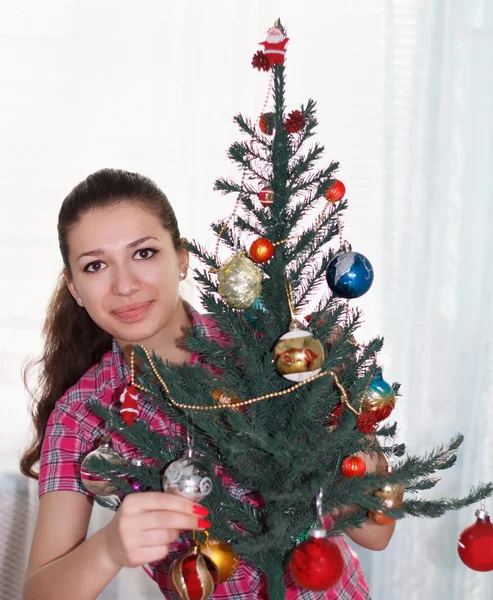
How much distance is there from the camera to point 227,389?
792mm

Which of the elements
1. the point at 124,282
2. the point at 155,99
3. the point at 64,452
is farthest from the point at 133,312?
the point at 155,99

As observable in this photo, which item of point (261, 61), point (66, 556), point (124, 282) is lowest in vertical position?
point (66, 556)

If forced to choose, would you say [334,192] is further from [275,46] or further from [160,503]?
[160,503]

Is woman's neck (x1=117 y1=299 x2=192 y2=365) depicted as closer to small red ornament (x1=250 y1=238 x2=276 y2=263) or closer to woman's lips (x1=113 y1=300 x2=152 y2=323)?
woman's lips (x1=113 y1=300 x2=152 y2=323)

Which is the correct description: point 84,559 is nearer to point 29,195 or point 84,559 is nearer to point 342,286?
point 342,286

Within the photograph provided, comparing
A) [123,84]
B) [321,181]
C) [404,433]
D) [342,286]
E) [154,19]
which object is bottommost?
[404,433]

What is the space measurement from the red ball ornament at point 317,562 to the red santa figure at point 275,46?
20.6 inches

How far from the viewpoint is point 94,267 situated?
107 centimetres

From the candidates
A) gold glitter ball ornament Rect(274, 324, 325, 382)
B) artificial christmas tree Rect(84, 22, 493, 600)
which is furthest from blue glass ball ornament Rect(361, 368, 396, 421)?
gold glitter ball ornament Rect(274, 324, 325, 382)

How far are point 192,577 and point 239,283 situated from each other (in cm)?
33

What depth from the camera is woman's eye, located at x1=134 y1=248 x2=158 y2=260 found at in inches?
41.8

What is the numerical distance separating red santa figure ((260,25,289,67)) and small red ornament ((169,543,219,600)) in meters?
0.58

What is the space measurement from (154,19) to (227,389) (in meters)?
1.45

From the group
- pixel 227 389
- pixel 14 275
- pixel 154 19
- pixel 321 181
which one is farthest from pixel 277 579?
pixel 154 19
